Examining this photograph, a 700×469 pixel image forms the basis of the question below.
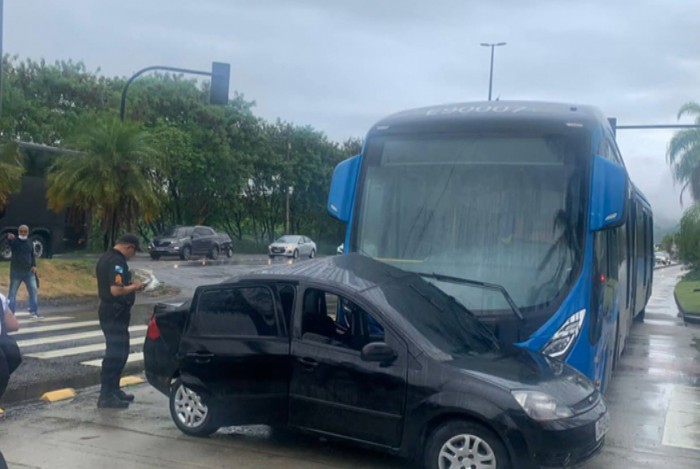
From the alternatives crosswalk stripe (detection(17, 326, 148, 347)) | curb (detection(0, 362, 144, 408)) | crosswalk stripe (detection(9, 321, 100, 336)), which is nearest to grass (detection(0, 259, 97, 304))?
crosswalk stripe (detection(9, 321, 100, 336))

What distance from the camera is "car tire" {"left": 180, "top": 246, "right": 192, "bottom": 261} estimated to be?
39219 mm

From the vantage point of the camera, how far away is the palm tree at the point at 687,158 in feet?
155

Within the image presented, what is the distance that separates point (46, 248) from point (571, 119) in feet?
83.7

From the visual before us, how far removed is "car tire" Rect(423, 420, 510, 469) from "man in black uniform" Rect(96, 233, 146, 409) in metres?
3.76

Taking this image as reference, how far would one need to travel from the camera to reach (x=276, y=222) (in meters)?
61.1

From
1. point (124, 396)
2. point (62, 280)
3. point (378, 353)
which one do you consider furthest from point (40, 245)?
point (378, 353)

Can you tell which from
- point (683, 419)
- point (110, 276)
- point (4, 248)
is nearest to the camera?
point (110, 276)

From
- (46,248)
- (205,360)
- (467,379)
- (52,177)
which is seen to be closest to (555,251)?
(467,379)

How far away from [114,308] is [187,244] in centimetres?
3124

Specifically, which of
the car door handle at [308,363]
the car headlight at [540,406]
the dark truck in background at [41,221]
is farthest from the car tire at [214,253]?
the car headlight at [540,406]

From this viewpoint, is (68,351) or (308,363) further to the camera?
(68,351)

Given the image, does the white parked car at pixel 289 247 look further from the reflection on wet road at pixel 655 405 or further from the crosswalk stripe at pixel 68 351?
the crosswalk stripe at pixel 68 351

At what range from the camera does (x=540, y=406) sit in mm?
6074

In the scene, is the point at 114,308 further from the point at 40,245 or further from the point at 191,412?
the point at 40,245
